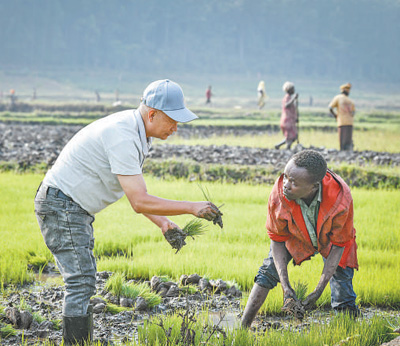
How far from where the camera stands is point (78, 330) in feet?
9.84

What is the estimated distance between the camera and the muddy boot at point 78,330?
2980 millimetres

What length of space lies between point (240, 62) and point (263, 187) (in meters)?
105

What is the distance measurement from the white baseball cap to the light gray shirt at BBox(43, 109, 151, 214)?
12 cm

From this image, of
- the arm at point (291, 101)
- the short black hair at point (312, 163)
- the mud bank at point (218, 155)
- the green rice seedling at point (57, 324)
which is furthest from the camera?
the arm at point (291, 101)

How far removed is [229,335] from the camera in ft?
10.1

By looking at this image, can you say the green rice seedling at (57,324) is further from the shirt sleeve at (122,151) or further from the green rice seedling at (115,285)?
the shirt sleeve at (122,151)

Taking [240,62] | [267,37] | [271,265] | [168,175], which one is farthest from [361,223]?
[267,37]

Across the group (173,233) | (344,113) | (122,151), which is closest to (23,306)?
(173,233)

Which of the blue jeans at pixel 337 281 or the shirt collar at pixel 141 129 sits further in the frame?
the blue jeans at pixel 337 281

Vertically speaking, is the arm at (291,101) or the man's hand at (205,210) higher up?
the arm at (291,101)

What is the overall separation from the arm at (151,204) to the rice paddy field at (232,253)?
71cm

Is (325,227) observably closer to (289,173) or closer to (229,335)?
(289,173)

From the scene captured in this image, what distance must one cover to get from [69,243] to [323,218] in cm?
137

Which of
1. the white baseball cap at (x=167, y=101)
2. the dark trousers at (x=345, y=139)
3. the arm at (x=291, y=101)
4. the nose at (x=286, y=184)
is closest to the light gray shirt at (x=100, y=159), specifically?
the white baseball cap at (x=167, y=101)
